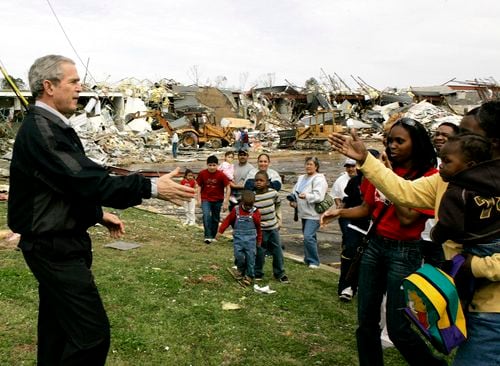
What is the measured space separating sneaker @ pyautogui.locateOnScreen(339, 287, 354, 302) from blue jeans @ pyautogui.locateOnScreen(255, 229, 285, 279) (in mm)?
952

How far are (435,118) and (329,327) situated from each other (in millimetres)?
34369

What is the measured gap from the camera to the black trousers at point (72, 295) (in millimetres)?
2621

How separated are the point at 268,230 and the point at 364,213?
10.4ft

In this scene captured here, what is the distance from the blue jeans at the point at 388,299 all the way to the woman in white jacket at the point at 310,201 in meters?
3.77

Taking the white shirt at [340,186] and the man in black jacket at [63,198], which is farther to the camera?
the white shirt at [340,186]

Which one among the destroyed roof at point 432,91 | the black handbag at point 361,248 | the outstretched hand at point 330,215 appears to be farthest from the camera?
the destroyed roof at point 432,91

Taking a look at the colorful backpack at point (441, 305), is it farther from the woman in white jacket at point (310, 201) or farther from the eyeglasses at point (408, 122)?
the woman in white jacket at point (310, 201)

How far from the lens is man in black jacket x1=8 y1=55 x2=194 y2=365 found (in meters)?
2.55

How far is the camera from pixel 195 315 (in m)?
4.96

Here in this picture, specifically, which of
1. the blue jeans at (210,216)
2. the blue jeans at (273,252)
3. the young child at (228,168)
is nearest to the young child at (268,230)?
the blue jeans at (273,252)

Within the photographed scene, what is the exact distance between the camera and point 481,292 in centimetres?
236

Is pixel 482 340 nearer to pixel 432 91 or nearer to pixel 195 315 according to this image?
pixel 195 315

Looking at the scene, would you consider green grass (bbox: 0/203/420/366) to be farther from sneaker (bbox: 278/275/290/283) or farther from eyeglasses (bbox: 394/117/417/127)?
eyeglasses (bbox: 394/117/417/127)

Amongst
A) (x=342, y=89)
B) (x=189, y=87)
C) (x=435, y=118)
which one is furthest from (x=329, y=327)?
(x=342, y=89)
